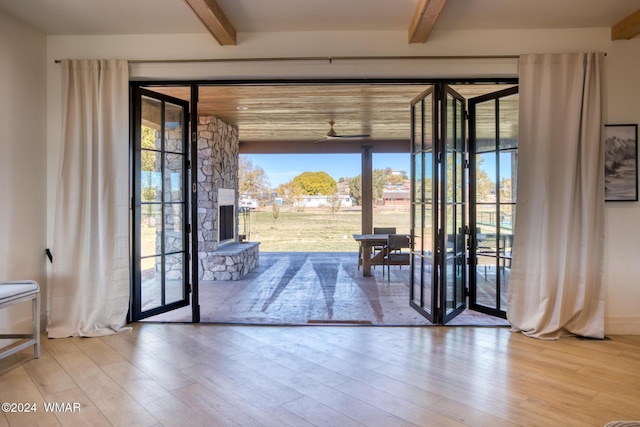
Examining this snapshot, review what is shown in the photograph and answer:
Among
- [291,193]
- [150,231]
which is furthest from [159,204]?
[291,193]

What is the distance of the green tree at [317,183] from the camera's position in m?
10.5

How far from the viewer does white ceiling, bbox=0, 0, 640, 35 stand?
9.50 ft

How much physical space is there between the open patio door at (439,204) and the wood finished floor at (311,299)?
256 millimetres

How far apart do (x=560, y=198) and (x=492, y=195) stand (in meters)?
0.60

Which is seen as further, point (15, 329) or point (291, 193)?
point (291, 193)

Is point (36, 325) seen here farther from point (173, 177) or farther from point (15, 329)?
point (173, 177)

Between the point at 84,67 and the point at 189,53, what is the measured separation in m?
0.95

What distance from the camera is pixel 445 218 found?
350 centimetres

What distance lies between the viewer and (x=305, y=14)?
3.08 meters

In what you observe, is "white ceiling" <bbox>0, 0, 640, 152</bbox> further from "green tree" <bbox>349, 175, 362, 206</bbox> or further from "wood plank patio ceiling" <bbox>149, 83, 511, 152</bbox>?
"green tree" <bbox>349, 175, 362, 206</bbox>

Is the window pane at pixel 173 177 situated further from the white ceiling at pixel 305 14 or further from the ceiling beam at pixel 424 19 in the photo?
the ceiling beam at pixel 424 19

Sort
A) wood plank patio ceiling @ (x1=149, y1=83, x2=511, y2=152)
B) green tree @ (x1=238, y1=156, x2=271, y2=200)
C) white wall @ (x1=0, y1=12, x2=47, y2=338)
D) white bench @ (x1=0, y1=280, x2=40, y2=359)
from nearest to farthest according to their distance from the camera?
white bench @ (x1=0, y1=280, x2=40, y2=359) < white wall @ (x1=0, y1=12, x2=47, y2=338) < wood plank patio ceiling @ (x1=149, y1=83, x2=511, y2=152) < green tree @ (x1=238, y1=156, x2=271, y2=200)

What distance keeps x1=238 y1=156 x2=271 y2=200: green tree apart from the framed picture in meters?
8.24

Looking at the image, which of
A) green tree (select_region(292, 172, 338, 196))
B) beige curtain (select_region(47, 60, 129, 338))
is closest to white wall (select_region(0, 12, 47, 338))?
beige curtain (select_region(47, 60, 129, 338))
